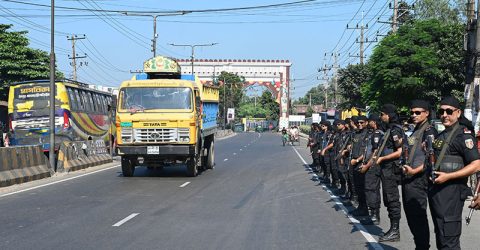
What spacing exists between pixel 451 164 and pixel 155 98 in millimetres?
14631

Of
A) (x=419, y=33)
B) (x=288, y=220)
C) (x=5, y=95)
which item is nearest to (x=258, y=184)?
(x=288, y=220)

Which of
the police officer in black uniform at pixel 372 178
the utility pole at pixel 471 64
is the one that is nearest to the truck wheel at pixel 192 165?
the utility pole at pixel 471 64

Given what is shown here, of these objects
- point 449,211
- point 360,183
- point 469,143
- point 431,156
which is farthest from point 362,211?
point 469,143

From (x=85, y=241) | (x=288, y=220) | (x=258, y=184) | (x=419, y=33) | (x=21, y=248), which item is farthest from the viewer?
(x=419, y=33)

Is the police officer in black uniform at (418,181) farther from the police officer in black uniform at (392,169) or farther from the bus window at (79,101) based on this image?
the bus window at (79,101)

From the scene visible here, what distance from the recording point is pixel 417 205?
24.1 feet

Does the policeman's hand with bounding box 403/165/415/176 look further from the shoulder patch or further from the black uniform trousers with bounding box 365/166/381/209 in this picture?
the black uniform trousers with bounding box 365/166/381/209

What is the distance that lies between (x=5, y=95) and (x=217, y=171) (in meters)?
28.0

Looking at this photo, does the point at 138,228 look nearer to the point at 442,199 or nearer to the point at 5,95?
the point at 442,199

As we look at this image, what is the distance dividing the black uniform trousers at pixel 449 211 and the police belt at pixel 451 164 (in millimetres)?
148

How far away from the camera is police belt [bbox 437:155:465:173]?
608cm

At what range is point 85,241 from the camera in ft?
29.1

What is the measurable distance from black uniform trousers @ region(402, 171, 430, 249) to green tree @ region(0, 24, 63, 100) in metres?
42.7

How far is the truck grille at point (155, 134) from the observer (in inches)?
766
